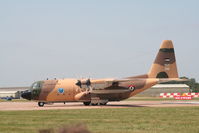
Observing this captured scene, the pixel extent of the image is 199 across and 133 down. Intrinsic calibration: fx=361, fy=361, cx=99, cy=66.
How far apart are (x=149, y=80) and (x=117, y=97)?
4.50 metres

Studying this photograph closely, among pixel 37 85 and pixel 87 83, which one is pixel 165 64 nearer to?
pixel 87 83

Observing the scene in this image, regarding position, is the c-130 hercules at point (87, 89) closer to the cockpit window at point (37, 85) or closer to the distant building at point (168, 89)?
the cockpit window at point (37, 85)

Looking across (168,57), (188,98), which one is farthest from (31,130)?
→ (188,98)

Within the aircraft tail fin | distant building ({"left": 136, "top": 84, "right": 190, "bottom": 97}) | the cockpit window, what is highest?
the aircraft tail fin

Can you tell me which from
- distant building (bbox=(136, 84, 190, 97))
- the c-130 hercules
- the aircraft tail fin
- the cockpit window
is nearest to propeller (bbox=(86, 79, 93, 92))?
the c-130 hercules

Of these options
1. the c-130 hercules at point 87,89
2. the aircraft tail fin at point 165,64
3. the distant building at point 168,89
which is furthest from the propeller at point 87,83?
the distant building at point 168,89

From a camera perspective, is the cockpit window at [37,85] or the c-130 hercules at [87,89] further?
the cockpit window at [37,85]

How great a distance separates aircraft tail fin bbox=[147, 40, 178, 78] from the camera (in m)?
47.2

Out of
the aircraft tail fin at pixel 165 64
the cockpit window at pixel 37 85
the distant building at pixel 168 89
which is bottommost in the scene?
the distant building at pixel 168 89

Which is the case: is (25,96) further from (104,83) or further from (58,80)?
(104,83)

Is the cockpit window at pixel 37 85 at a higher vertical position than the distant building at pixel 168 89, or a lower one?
higher

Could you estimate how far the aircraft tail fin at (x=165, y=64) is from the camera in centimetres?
4722

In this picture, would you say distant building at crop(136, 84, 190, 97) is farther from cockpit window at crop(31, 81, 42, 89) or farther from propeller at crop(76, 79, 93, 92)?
cockpit window at crop(31, 81, 42, 89)

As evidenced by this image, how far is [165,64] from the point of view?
47.7 metres
